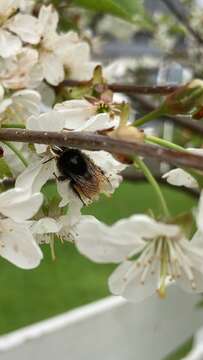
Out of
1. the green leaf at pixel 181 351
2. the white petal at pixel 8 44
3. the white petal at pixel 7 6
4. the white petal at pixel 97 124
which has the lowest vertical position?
the green leaf at pixel 181 351

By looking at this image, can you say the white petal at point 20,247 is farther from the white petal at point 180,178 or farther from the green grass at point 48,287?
the green grass at point 48,287

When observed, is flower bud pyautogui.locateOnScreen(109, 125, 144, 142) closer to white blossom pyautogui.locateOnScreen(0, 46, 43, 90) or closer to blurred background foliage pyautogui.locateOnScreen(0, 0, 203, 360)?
white blossom pyautogui.locateOnScreen(0, 46, 43, 90)

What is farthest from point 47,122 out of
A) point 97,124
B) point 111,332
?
point 111,332

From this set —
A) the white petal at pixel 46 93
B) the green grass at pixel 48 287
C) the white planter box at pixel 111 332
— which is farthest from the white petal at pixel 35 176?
the green grass at pixel 48 287

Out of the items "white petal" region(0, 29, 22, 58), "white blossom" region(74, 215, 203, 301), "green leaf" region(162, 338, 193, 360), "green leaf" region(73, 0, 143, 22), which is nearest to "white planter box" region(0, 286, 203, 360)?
"green leaf" region(162, 338, 193, 360)

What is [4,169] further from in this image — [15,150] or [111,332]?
[111,332]

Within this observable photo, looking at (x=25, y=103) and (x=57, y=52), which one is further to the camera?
(x=57, y=52)
